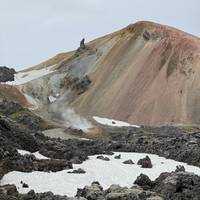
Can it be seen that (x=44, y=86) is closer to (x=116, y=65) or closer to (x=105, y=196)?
(x=116, y=65)

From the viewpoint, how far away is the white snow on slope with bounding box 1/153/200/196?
109 feet

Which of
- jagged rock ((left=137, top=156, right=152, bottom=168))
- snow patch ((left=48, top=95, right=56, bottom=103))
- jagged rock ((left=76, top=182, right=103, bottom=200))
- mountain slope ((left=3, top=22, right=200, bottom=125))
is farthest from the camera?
snow patch ((left=48, top=95, right=56, bottom=103))

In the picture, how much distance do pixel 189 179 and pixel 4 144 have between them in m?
15.5

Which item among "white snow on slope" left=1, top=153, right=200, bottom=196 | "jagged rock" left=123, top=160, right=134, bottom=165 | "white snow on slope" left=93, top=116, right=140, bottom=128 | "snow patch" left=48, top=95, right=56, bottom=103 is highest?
"white snow on slope" left=1, top=153, right=200, bottom=196

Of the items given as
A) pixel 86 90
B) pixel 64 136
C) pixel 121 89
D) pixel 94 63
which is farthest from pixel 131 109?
pixel 64 136

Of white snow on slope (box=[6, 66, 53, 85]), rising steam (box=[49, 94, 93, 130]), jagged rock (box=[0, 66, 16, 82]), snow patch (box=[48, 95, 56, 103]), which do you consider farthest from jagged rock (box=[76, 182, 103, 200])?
jagged rock (box=[0, 66, 16, 82])

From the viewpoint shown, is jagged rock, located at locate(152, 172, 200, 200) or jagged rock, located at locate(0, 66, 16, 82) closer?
jagged rock, located at locate(152, 172, 200, 200)

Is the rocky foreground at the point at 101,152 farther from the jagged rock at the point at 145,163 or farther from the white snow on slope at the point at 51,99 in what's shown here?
the white snow on slope at the point at 51,99

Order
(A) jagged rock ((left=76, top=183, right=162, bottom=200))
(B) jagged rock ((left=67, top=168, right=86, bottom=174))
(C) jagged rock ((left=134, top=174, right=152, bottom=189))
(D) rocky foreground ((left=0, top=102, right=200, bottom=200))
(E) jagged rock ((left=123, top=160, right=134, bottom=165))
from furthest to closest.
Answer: (E) jagged rock ((left=123, top=160, right=134, bottom=165))
(B) jagged rock ((left=67, top=168, right=86, bottom=174))
(C) jagged rock ((left=134, top=174, right=152, bottom=189))
(D) rocky foreground ((left=0, top=102, right=200, bottom=200))
(A) jagged rock ((left=76, top=183, right=162, bottom=200))

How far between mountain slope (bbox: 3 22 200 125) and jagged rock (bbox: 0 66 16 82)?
9779 millimetres

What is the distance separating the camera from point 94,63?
121 metres

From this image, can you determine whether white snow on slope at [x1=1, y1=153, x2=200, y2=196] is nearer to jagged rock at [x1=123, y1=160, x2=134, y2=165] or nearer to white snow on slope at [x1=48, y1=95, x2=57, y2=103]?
jagged rock at [x1=123, y1=160, x2=134, y2=165]

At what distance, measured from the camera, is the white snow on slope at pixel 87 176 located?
33.1 meters

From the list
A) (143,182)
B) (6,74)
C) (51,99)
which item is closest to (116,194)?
(143,182)
